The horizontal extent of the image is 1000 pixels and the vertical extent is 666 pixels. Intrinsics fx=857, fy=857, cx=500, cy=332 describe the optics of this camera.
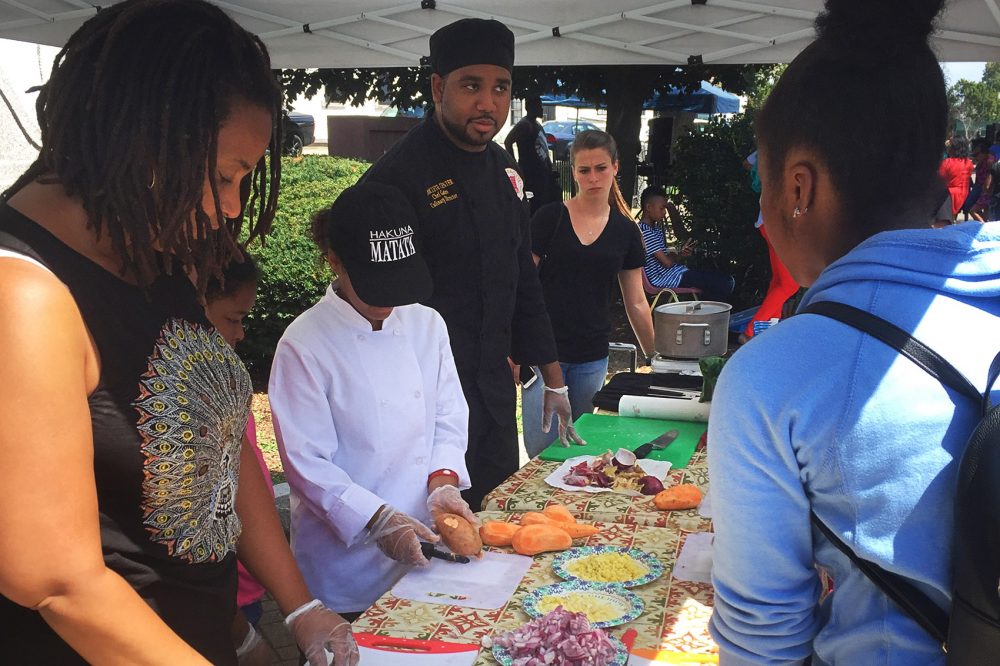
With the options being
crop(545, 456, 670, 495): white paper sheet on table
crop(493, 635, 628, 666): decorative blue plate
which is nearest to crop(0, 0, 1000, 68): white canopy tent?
crop(545, 456, 670, 495): white paper sheet on table

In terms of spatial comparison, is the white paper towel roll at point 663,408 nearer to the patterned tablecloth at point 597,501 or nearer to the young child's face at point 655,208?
the patterned tablecloth at point 597,501

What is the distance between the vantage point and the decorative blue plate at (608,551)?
6.29ft

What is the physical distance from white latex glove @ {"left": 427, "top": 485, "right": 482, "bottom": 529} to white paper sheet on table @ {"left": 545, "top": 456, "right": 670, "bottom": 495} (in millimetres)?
405

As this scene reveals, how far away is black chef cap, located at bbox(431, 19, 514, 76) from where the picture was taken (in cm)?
312

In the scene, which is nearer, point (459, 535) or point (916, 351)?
point (916, 351)

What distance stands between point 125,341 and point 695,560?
140 centimetres

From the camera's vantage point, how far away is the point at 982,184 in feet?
41.7

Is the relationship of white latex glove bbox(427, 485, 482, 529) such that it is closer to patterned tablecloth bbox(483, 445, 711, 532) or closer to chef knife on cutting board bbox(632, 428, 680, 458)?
patterned tablecloth bbox(483, 445, 711, 532)

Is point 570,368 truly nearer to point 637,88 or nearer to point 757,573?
point 757,573

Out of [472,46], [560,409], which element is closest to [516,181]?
[472,46]

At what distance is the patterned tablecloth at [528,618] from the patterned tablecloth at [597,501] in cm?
33

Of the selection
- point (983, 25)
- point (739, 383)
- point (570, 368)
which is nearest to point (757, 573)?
point (739, 383)

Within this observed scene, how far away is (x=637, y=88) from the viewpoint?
9773 millimetres

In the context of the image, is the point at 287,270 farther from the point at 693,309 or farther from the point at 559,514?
the point at 559,514
